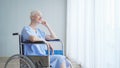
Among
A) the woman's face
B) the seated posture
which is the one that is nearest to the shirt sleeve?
the seated posture

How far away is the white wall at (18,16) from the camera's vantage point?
5.06 meters

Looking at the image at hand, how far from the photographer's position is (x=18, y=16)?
16.7 ft

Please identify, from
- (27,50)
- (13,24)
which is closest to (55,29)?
(13,24)

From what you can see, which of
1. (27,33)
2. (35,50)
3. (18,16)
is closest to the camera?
(27,33)

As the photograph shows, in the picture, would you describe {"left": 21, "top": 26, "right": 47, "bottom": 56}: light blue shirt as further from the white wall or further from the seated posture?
the white wall

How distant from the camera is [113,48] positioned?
100.0 inches

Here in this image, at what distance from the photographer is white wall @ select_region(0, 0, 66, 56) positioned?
5059mm

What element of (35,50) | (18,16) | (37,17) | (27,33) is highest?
(18,16)

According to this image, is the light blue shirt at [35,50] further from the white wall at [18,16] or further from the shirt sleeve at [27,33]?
the white wall at [18,16]

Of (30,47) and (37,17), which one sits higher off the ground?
(37,17)

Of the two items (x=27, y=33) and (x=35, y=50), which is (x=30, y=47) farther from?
(x=27, y=33)

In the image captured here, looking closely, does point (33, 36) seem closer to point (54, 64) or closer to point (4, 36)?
point (54, 64)

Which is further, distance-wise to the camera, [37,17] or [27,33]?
[37,17]

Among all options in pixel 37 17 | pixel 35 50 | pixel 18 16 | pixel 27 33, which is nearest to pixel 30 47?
pixel 35 50
